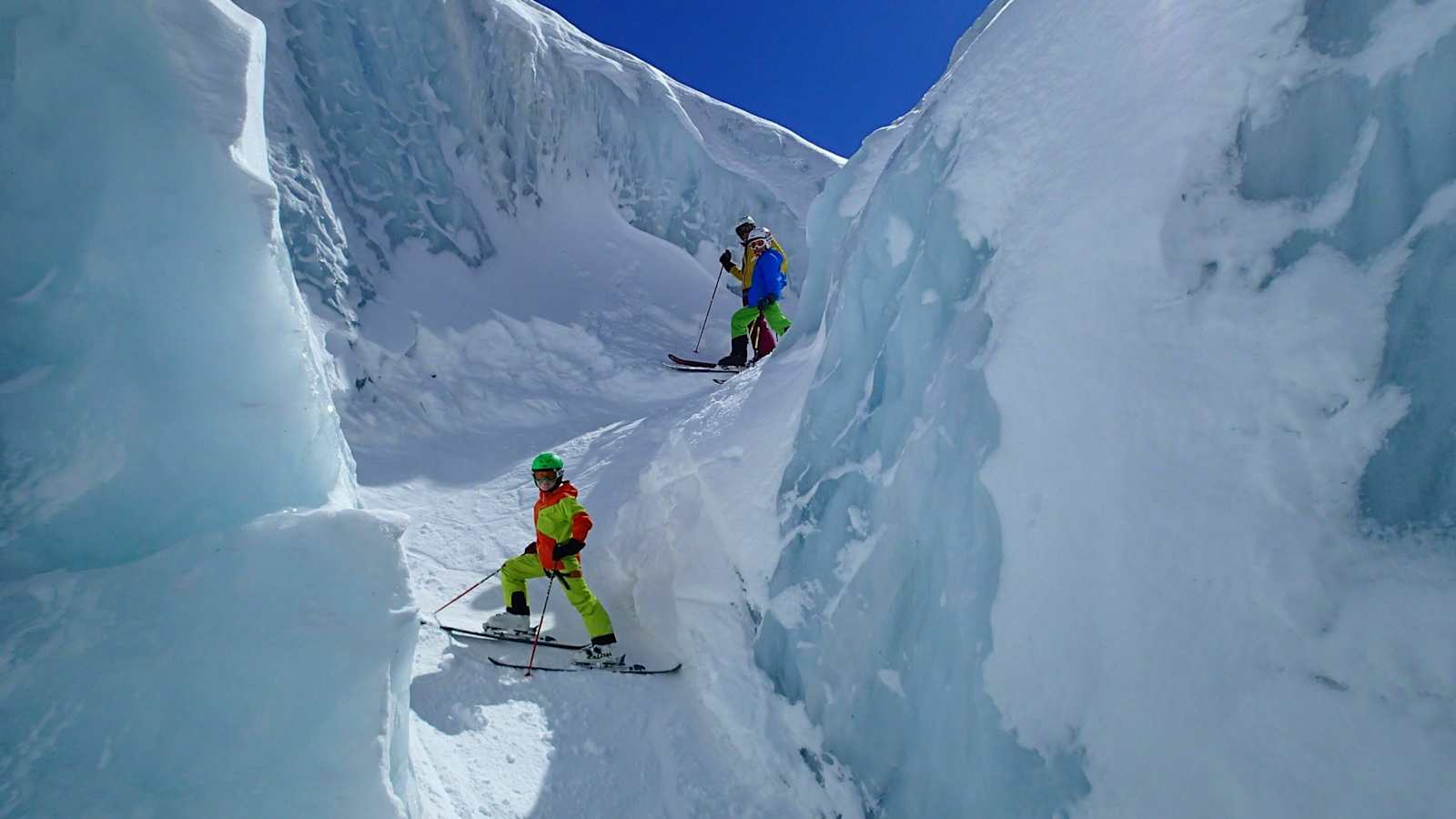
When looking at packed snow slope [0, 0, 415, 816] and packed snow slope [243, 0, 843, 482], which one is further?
packed snow slope [243, 0, 843, 482]

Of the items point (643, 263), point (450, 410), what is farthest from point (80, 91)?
point (643, 263)

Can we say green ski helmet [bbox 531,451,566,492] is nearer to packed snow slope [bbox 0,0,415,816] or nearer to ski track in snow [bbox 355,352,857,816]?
ski track in snow [bbox 355,352,857,816]

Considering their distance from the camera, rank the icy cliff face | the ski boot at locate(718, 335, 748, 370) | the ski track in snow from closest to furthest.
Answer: the icy cliff face
the ski track in snow
the ski boot at locate(718, 335, 748, 370)

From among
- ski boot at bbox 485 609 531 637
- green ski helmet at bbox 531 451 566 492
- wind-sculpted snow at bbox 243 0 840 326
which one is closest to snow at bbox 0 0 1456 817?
ski boot at bbox 485 609 531 637

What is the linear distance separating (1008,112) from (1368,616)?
208 centimetres

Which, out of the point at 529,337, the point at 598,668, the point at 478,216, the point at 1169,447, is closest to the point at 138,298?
the point at 598,668

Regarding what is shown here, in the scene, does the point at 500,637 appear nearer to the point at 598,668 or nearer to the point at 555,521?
the point at 598,668

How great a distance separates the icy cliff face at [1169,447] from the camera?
1682mm

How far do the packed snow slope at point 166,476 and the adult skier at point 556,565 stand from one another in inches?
69.5

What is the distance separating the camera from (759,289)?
336 inches

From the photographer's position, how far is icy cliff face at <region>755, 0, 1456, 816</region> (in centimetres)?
168

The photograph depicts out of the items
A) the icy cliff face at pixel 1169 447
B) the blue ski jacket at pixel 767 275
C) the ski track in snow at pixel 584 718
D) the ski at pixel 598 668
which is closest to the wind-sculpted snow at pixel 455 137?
the blue ski jacket at pixel 767 275

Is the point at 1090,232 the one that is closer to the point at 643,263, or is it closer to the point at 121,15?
the point at 121,15

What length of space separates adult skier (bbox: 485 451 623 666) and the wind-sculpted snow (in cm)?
402
